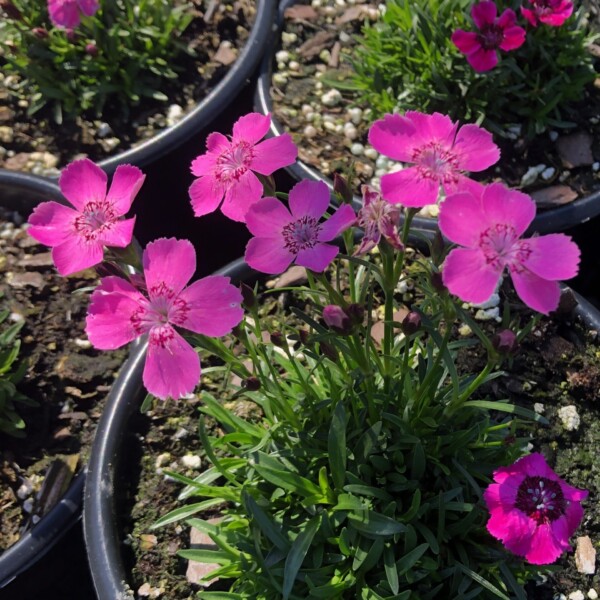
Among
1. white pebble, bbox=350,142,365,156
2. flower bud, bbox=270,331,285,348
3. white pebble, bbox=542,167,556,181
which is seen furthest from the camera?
white pebble, bbox=350,142,365,156

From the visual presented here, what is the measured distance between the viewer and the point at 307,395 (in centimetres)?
155

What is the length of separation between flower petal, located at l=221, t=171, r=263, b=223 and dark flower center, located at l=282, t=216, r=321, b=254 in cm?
8

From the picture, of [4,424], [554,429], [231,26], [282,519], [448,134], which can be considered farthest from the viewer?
[231,26]

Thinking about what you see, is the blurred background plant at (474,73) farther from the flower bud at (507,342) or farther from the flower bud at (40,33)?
the flower bud at (507,342)

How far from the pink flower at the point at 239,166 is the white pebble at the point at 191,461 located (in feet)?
2.74

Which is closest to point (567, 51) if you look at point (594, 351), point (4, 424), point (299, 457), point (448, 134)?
point (594, 351)

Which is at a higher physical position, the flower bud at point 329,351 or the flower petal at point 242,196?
the flower petal at point 242,196

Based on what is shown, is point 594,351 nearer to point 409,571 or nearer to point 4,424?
point 409,571

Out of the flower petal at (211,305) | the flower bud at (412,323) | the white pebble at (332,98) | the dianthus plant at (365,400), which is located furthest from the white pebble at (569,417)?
the white pebble at (332,98)

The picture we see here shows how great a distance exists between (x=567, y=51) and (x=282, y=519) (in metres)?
1.79

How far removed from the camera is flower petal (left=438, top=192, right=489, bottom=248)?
100 cm

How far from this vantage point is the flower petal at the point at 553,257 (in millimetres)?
990

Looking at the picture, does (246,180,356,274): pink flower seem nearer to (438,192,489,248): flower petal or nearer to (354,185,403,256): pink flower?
(354,185,403,256): pink flower

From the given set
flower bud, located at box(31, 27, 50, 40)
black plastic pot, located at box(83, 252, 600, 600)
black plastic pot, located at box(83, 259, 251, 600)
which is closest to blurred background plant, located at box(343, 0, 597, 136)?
black plastic pot, located at box(83, 252, 600, 600)
